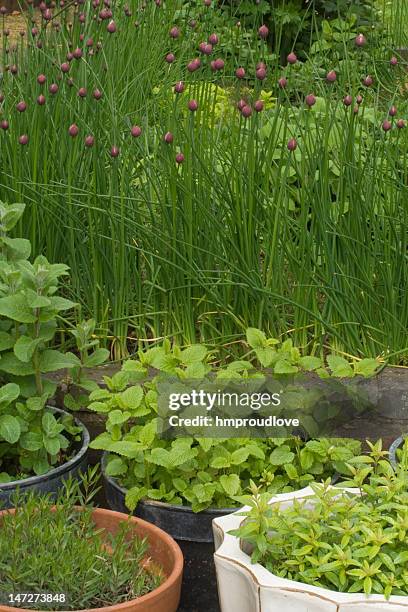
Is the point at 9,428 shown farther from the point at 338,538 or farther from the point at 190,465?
the point at 338,538

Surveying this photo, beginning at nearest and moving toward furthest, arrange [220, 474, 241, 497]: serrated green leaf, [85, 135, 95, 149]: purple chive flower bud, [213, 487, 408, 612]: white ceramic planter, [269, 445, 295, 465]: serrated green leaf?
[213, 487, 408, 612]: white ceramic planter < [220, 474, 241, 497]: serrated green leaf < [269, 445, 295, 465]: serrated green leaf < [85, 135, 95, 149]: purple chive flower bud

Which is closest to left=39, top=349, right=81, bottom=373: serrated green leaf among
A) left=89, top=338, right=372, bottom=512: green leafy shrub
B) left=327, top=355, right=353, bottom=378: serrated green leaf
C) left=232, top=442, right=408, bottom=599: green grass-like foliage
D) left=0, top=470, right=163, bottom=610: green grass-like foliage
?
left=89, top=338, right=372, bottom=512: green leafy shrub

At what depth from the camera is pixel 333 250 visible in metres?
3.22

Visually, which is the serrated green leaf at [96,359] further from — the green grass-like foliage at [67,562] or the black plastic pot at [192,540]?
the green grass-like foliage at [67,562]

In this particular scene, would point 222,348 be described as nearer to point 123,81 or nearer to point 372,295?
point 372,295

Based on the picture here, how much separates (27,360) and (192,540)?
0.61m

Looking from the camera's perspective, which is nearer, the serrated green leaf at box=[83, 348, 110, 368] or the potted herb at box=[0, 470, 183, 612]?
the potted herb at box=[0, 470, 183, 612]

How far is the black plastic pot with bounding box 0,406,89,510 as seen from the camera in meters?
2.71

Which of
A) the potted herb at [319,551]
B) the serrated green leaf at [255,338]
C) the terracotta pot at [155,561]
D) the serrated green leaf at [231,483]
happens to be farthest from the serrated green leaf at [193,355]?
the potted herb at [319,551]

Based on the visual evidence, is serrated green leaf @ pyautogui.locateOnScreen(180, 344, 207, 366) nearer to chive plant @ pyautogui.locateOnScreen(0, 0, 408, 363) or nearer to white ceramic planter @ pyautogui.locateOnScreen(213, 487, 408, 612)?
chive plant @ pyautogui.locateOnScreen(0, 0, 408, 363)

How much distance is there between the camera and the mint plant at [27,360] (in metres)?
2.73

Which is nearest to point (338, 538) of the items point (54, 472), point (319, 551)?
point (319, 551)

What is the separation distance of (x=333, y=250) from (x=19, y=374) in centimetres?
102

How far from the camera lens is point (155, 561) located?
2488 millimetres
